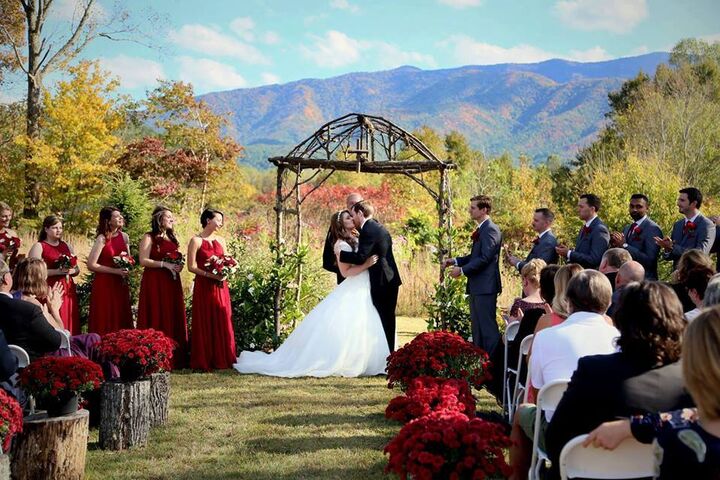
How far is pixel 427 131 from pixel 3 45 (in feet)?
75.0

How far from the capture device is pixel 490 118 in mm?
173250

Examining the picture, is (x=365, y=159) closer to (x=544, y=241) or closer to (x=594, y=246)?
(x=544, y=241)

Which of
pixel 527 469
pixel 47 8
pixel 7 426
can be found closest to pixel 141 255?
pixel 7 426

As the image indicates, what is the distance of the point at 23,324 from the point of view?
16.5ft

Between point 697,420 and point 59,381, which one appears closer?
point 697,420

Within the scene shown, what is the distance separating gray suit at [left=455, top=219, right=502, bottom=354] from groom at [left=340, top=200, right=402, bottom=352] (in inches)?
36.6

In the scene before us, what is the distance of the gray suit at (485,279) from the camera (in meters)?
7.82

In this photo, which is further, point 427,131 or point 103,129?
point 427,131

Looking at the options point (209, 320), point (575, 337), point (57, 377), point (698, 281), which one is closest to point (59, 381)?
point (57, 377)

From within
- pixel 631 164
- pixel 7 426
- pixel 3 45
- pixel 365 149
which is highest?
pixel 3 45

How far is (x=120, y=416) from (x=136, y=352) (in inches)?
19.3

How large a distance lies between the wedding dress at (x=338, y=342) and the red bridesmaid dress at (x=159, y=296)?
3.16 ft

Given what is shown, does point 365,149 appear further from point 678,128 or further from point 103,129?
point 678,128

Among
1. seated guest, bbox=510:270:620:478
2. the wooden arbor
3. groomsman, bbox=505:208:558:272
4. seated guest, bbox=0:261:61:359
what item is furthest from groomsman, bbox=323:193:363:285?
seated guest, bbox=510:270:620:478
